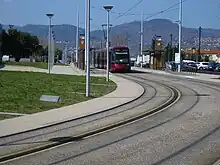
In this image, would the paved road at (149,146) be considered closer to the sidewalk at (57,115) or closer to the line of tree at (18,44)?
the sidewalk at (57,115)

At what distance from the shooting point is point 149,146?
39.1 feet

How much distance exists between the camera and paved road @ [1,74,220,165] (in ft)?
33.7

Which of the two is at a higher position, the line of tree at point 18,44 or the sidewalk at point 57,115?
the line of tree at point 18,44

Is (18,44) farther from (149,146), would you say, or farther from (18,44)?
(149,146)

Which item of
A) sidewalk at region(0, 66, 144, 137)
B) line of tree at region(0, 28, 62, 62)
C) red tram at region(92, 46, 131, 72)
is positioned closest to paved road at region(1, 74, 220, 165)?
sidewalk at region(0, 66, 144, 137)

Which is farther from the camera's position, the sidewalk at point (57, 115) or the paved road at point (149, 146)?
the sidewalk at point (57, 115)

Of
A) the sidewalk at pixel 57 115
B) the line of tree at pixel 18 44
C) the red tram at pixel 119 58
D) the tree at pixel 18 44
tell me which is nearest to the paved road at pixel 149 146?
the sidewalk at pixel 57 115

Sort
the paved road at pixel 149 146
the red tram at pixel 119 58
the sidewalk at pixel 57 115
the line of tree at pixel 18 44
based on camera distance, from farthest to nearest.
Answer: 1. the line of tree at pixel 18 44
2. the red tram at pixel 119 58
3. the sidewalk at pixel 57 115
4. the paved road at pixel 149 146

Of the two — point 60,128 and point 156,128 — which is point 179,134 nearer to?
point 156,128

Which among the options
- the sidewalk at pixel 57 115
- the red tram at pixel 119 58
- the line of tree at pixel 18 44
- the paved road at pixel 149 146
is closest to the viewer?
the paved road at pixel 149 146

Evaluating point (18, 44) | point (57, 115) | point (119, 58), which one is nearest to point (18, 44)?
point (18, 44)

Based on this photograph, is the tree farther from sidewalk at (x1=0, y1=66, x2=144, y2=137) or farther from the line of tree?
sidewalk at (x1=0, y1=66, x2=144, y2=137)

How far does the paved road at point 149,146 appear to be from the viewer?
10258mm

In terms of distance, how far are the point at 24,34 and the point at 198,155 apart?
117730 mm
